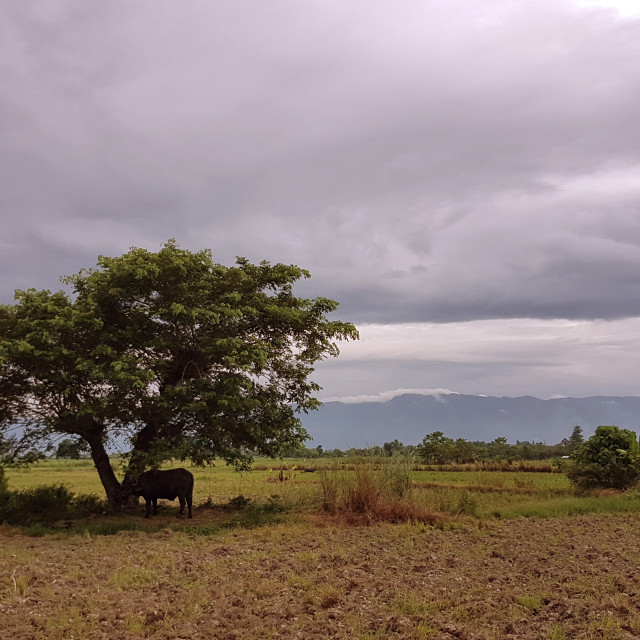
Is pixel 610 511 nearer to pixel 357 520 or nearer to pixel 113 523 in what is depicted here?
pixel 357 520

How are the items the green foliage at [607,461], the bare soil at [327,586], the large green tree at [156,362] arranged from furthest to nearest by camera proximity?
the green foliage at [607,461], the large green tree at [156,362], the bare soil at [327,586]

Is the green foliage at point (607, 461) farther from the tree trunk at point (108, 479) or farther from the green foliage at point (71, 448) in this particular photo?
the green foliage at point (71, 448)

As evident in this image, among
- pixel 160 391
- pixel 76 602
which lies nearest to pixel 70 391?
pixel 160 391

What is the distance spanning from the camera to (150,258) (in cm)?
1631

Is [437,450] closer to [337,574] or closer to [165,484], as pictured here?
[165,484]

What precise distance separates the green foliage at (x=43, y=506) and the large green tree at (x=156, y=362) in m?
1.14

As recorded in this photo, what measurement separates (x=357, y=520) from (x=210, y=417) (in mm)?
5135

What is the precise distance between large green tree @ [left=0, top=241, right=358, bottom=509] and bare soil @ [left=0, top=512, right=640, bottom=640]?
3.77 m

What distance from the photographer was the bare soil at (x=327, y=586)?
22.3 ft

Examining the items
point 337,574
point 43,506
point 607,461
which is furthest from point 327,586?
point 607,461

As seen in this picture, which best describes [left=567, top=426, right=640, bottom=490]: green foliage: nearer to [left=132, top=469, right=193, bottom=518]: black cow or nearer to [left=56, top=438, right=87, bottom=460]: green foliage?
[left=132, top=469, right=193, bottom=518]: black cow

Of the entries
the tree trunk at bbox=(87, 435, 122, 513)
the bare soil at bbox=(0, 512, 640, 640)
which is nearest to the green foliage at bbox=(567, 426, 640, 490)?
the bare soil at bbox=(0, 512, 640, 640)

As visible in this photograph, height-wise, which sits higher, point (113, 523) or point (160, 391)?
point (160, 391)

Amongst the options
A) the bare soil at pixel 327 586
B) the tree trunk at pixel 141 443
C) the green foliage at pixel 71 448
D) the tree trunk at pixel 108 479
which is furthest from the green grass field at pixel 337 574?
the green foliage at pixel 71 448
